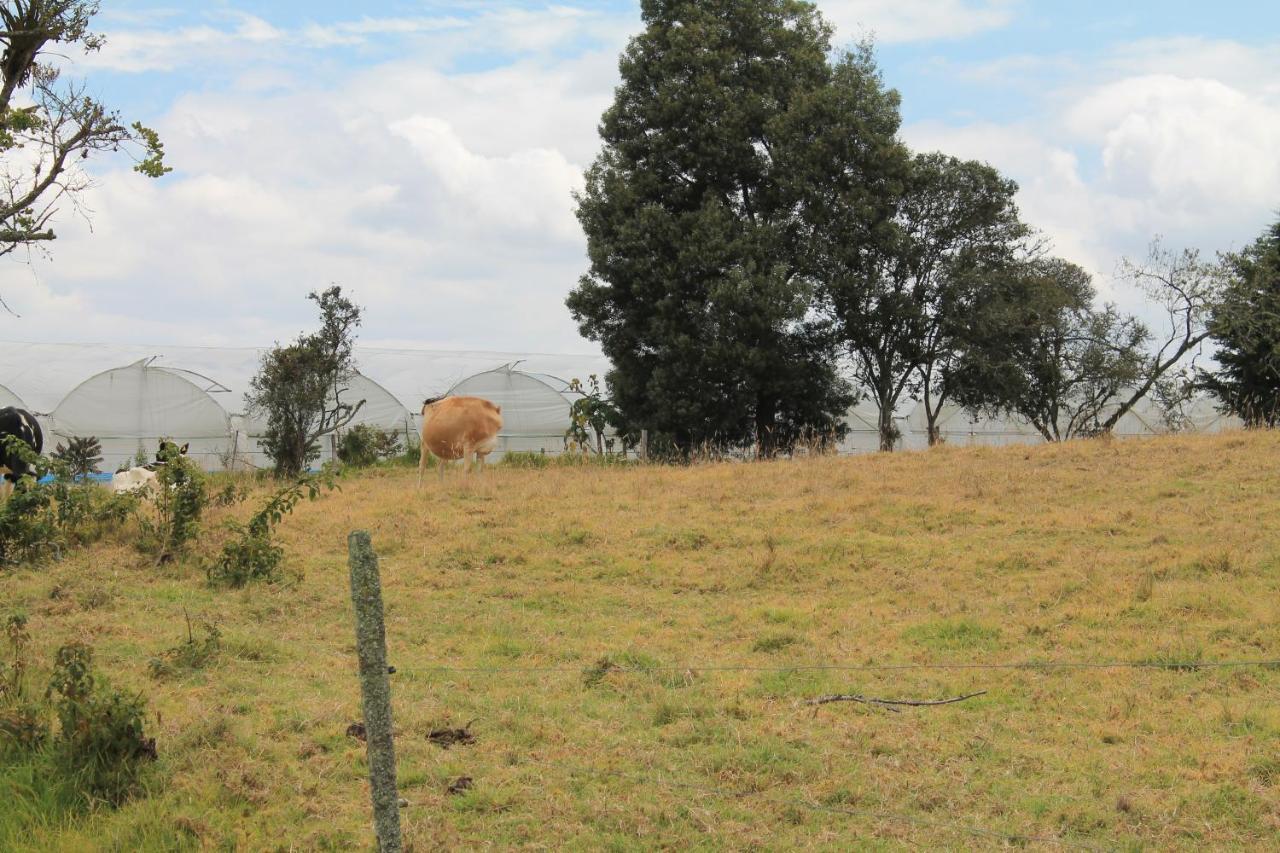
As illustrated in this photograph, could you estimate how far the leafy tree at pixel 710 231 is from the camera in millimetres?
25078

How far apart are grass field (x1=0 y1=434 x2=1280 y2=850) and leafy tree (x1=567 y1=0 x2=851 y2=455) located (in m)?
9.43

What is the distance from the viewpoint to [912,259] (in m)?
26.9

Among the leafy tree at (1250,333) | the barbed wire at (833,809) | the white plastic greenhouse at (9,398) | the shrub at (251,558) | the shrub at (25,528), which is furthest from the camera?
the white plastic greenhouse at (9,398)

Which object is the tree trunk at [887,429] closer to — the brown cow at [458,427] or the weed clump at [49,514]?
the brown cow at [458,427]

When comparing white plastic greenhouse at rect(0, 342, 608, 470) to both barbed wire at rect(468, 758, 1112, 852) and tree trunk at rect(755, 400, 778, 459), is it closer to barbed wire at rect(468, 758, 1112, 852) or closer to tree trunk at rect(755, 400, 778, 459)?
tree trunk at rect(755, 400, 778, 459)

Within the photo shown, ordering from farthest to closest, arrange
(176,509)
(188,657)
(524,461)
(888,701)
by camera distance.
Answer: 1. (524,461)
2. (176,509)
3. (188,657)
4. (888,701)

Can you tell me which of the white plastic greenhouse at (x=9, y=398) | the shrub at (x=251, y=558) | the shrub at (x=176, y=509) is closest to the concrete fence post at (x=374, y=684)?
the shrub at (x=251, y=558)

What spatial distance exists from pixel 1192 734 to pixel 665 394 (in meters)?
18.6

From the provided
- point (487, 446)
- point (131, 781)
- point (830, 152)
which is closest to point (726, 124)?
point (830, 152)

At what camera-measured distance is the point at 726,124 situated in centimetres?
2614

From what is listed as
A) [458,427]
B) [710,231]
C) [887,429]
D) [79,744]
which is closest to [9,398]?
[458,427]

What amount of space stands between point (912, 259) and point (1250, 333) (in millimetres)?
7440

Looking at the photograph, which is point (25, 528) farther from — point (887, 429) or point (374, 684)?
point (887, 429)

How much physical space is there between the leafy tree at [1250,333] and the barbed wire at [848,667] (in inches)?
727
